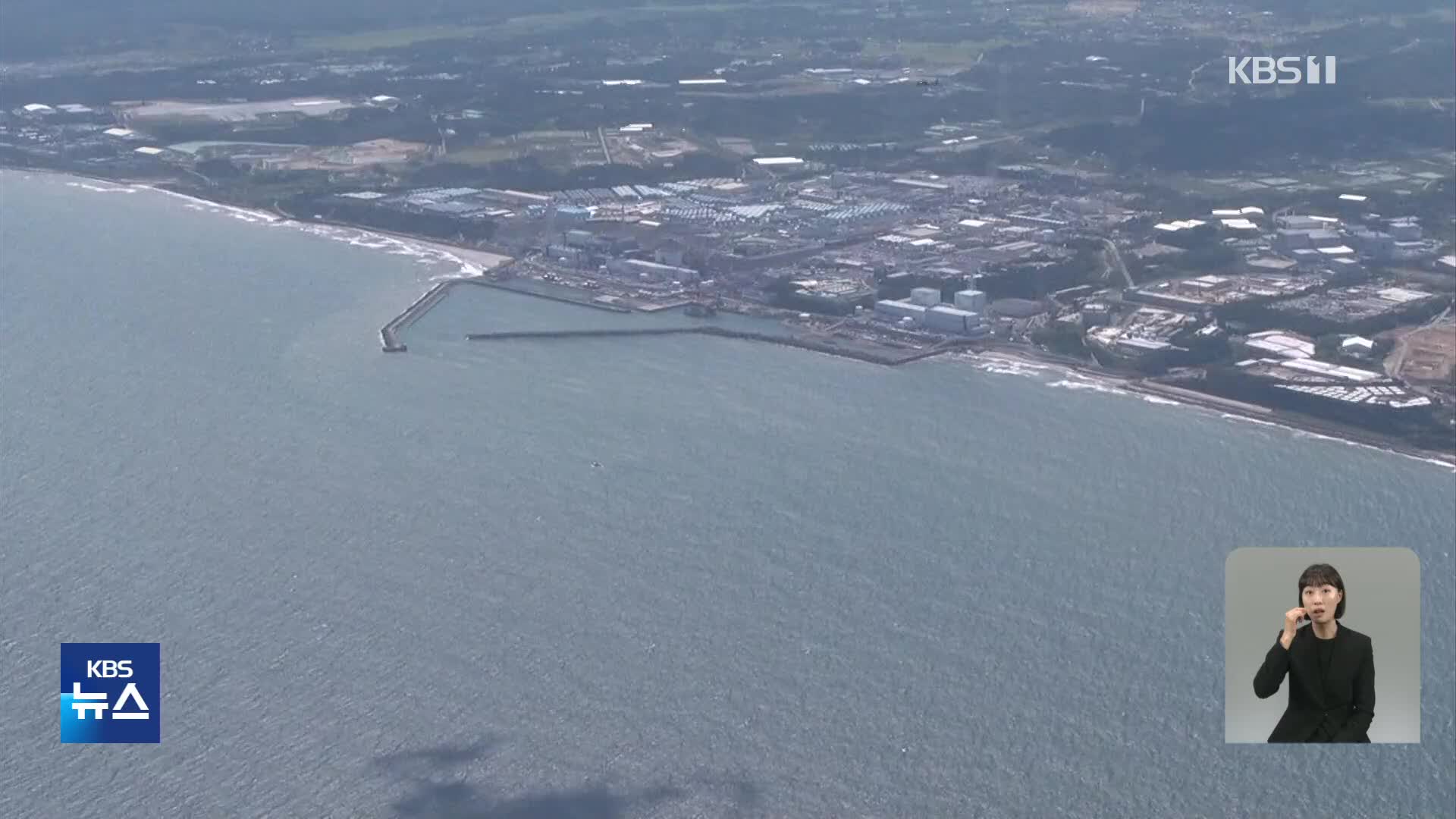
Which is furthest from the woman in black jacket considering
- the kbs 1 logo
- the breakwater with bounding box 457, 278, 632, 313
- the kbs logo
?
the kbs logo

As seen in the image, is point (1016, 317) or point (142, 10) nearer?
point (1016, 317)

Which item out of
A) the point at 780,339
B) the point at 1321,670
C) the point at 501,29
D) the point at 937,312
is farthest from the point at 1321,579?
the point at 501,29

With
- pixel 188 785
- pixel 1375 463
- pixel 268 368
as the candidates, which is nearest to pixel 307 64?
pixel 268 368

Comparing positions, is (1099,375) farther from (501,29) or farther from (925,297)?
(501,29)

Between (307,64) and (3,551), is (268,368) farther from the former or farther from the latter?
(307,64)

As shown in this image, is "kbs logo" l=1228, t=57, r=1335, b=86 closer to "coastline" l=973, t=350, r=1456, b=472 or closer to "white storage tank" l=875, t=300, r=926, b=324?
"white storage tank" l=875, t=300, r=926, b=324
